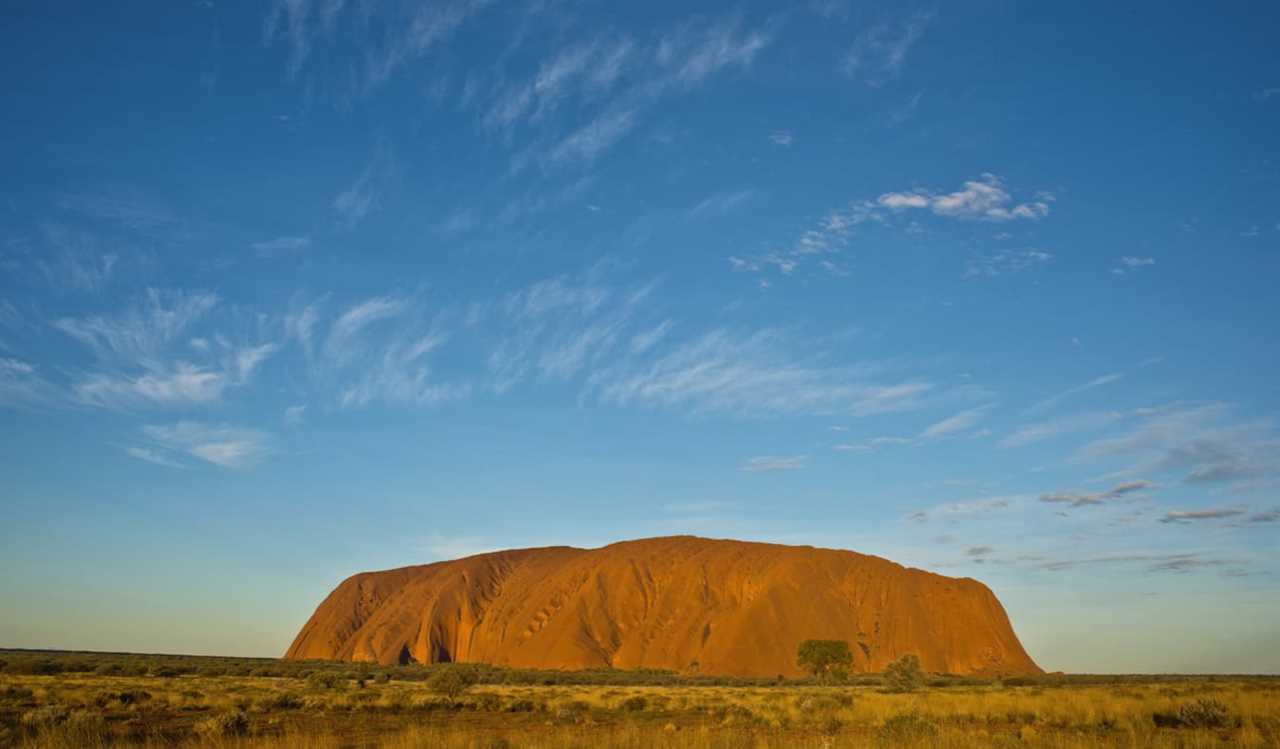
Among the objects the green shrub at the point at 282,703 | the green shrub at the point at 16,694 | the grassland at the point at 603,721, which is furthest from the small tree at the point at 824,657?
the green shrub at the point at 16,694

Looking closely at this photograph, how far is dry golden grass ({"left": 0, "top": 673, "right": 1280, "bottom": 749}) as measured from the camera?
13766 mm

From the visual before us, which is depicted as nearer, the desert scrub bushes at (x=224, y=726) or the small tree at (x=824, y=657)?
the desert scrub bushes at (x=224, y=726)

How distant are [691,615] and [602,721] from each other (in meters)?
85.1

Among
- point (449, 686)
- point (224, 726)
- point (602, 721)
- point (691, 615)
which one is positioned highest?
point (691, 615)

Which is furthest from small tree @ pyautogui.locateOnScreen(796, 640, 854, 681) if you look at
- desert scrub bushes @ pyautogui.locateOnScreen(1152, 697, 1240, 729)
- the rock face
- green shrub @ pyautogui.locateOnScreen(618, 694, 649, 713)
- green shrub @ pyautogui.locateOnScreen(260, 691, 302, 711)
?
desert scrub bushes @ pyautogui.locateOnScreen(1152, 697, 1240, 729)

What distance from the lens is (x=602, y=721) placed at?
2523 centimetres

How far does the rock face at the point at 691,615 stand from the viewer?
98562mm

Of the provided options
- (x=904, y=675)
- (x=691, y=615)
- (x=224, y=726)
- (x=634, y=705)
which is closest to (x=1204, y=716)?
(x=634, y=705)

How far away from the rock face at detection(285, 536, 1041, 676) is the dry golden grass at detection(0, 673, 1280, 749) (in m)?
66.7

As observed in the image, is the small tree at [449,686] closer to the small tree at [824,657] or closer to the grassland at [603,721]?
the grassland at [603,721]

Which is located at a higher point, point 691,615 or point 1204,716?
point 691,615

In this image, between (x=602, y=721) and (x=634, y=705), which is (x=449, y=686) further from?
(x=602, y=721)

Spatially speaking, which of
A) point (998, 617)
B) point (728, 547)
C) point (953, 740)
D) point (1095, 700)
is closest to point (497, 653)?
point (728, 547)

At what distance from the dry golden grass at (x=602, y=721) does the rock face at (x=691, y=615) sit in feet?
219
